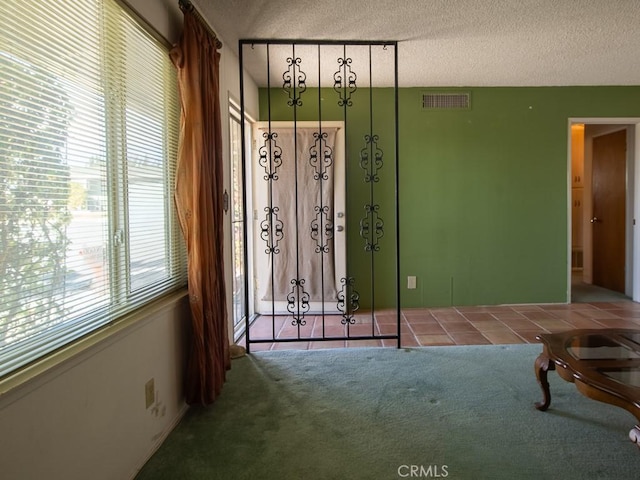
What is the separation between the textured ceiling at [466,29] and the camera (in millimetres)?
2465

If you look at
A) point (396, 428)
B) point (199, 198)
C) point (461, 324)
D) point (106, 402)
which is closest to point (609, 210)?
point (461, 324)

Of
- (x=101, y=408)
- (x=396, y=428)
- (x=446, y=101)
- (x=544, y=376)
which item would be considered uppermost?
(x=446, y=101)

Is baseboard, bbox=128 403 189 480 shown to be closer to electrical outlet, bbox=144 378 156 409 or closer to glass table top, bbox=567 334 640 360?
electrical outlet, bbox=144 378 156 409

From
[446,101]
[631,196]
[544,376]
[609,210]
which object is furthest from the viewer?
[609,210]

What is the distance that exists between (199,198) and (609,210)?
5091 millimetres

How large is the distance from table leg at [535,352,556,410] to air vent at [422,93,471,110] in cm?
286

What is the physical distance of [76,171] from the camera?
1.35m

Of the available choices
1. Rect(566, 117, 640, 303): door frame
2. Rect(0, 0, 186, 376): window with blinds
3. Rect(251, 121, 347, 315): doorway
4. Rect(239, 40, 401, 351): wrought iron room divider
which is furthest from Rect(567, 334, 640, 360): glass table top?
Rect(566, 117, 640, 303): door frame

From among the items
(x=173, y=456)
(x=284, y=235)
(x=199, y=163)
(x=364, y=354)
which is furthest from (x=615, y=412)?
(x=284, y=235)

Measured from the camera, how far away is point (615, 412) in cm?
207

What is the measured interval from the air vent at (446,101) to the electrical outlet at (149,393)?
359 cm

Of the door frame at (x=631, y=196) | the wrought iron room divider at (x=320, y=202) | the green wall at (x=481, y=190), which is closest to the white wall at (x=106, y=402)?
the wrought iron room divider at (x=320, y=202)

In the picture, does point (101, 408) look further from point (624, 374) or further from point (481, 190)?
point (481, 190)

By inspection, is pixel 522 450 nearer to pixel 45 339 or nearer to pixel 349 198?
pixel 45 339
